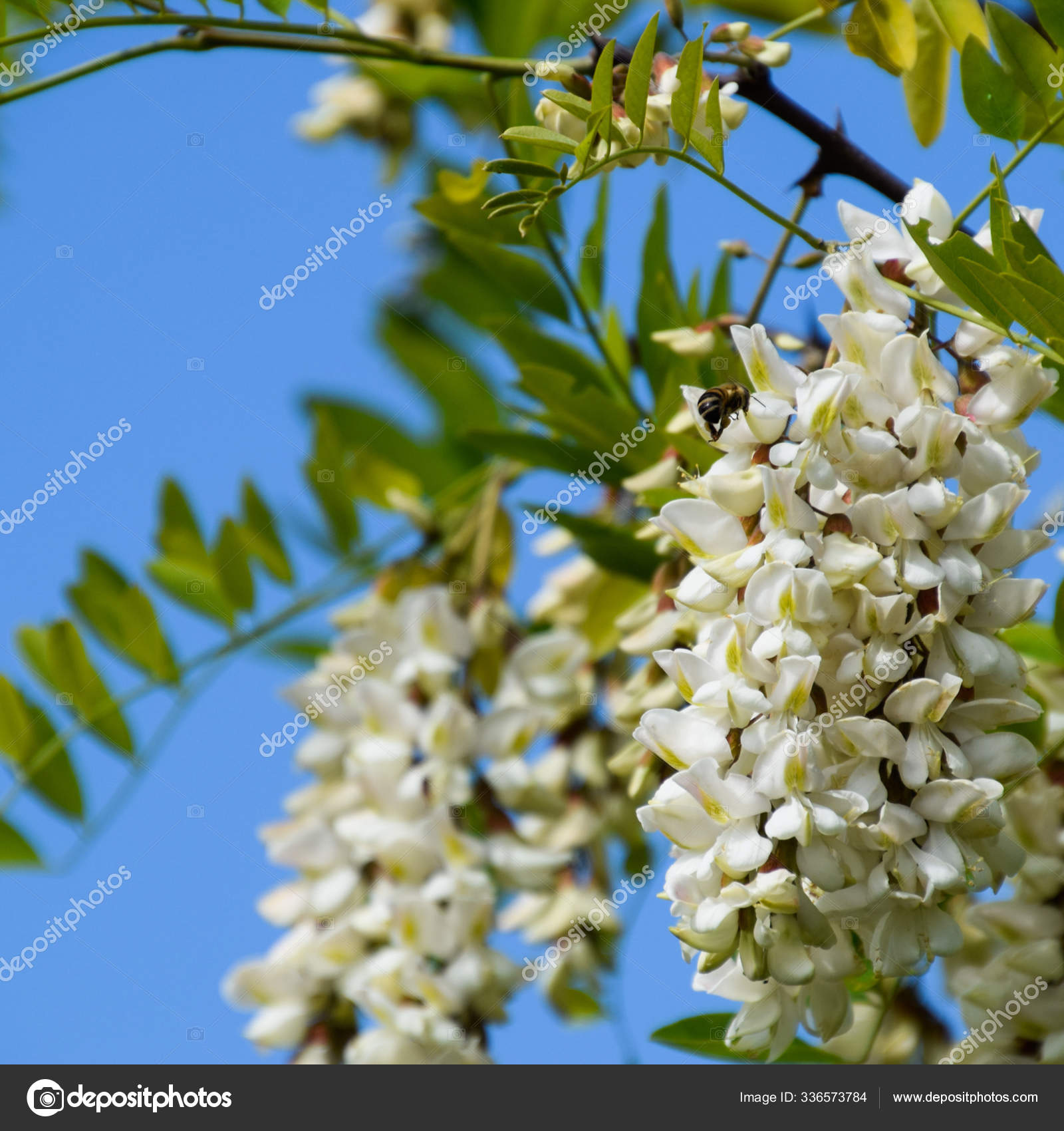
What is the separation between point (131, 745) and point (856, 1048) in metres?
0.76

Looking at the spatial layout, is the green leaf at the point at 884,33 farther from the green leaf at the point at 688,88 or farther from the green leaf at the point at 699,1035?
the green leaf at the point at 699,1035

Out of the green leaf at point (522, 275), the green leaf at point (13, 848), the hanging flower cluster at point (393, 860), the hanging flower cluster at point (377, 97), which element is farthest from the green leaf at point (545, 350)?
the hanging flower cluster at point (377, 97)

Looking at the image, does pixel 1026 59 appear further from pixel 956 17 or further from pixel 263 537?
pixel 263 537

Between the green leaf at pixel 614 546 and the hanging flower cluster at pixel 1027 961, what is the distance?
0.35 m

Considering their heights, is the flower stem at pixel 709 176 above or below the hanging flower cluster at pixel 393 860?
above

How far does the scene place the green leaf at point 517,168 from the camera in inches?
31.1

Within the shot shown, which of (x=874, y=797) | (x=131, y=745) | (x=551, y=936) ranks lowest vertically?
(x=551, y=936)

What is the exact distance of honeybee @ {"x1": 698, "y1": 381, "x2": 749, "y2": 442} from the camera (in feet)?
2.81

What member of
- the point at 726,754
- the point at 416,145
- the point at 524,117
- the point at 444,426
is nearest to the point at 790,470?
the point at 726,754

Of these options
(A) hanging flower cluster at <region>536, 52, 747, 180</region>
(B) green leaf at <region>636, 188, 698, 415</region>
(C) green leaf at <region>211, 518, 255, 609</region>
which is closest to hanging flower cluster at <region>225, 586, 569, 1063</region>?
(C) green leaf at <region>211, 518, 255, 609</region>

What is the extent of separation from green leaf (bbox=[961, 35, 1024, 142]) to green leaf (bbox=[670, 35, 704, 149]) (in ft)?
0.59
